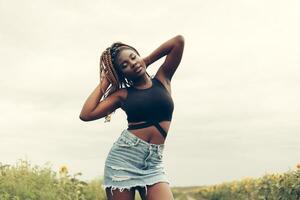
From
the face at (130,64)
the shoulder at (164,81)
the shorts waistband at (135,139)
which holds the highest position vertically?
the face at (130,64)

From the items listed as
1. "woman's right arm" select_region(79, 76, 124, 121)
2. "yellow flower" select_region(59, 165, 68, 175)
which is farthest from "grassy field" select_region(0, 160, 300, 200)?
"woman's right arm" select_region(79, 76, 124, 121)

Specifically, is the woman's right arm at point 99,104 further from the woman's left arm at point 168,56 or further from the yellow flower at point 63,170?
the yellow flower at point 63,170

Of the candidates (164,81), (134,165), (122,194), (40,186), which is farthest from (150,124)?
(40,186)

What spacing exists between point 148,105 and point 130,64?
1.34 feet

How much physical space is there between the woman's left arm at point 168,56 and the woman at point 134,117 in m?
0.04

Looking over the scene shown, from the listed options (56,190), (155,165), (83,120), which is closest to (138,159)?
(155,165)

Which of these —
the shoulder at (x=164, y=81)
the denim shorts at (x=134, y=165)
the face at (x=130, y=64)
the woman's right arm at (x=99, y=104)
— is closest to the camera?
the denim shorts at (x=134, y=165)

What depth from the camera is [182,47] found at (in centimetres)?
524

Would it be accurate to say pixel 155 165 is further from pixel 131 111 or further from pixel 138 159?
pixel 131 111

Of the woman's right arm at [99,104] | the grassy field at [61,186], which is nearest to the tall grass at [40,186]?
the grassy field at [61,186]

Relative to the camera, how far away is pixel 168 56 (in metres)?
5.20

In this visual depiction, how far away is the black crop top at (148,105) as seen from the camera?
15.6 feet

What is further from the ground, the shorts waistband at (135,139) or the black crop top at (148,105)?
the black crop top at (148,105)

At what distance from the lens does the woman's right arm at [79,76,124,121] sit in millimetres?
4938
